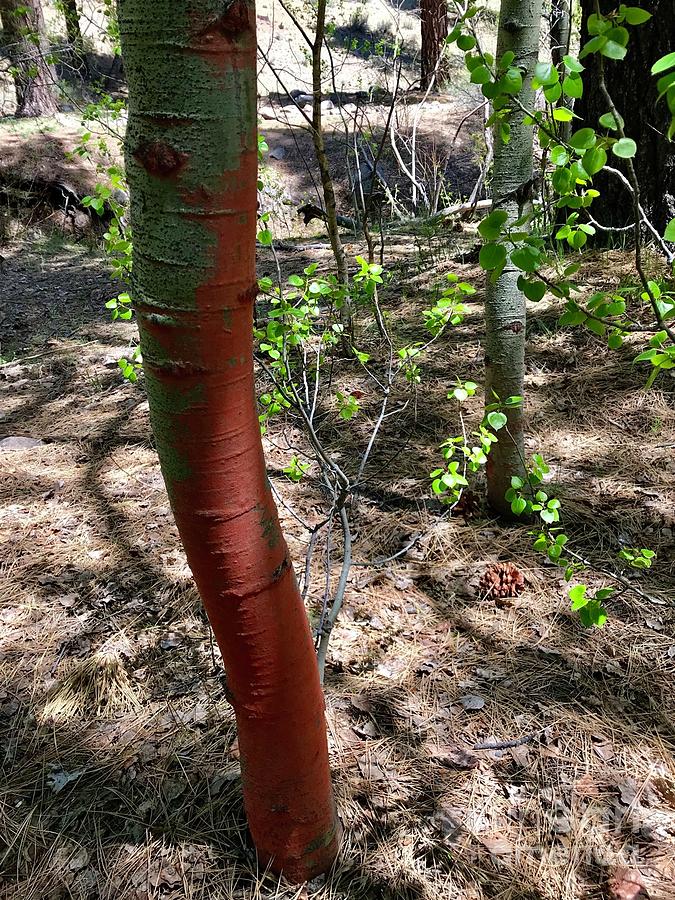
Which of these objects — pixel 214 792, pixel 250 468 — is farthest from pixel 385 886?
pixel 250 468

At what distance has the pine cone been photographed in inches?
92.5

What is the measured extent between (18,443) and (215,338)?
10.6 ft

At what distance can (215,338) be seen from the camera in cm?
101

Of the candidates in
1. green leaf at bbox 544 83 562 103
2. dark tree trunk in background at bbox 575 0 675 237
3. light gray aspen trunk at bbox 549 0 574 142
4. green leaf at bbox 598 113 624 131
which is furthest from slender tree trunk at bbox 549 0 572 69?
green leaf at bbox 598 113 624 131

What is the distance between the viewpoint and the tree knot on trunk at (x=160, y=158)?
89cm

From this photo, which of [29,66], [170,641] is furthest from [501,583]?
[29,66]

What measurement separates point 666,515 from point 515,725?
117 cm

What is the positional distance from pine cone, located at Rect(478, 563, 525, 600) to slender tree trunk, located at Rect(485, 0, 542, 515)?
0.35 m

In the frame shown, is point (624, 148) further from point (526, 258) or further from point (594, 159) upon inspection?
point (526, 258)

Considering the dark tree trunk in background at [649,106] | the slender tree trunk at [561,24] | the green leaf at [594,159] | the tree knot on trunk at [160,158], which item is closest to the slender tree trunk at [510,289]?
the green leaf at [594,159]

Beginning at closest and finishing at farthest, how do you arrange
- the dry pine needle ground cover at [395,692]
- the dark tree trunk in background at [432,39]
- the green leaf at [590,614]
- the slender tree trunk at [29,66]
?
the green leaf at [590,614] < the dry pine needle ground cover at [395,692] < the dark tree trunk in background at [432,39] < the slender tree trunk at [29,66]

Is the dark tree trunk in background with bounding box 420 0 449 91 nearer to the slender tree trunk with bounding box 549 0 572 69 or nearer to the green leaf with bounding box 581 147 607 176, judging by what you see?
the slender tree trunk with bounding box 549 0 572 69

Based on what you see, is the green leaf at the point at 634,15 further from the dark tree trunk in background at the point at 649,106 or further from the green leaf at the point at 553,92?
the dark tree trunk in background at the point at 649,106

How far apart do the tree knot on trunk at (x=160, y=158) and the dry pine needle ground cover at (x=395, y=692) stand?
169 cm
